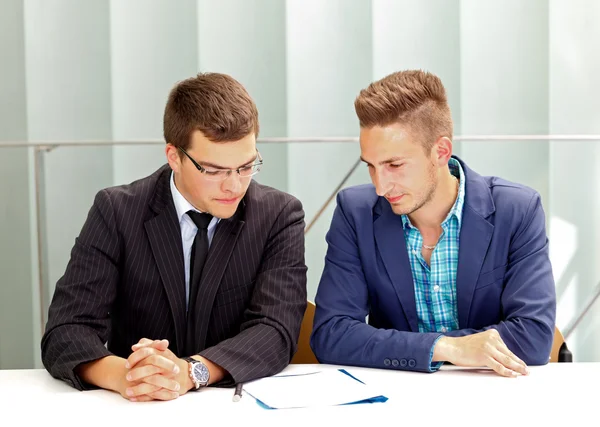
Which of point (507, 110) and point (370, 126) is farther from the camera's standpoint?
point (507, 110)

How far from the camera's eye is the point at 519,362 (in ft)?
5.74

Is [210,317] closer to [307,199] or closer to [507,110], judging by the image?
[307,199]

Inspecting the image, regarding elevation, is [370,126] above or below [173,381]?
above

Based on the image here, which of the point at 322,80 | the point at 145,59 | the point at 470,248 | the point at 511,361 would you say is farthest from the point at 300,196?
A: the point at 511,361

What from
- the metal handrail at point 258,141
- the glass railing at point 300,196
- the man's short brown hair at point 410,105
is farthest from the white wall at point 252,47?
the man's short brown hair at point 410,105

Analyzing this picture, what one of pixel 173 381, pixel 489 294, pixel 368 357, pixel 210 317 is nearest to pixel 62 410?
pixel 173 381

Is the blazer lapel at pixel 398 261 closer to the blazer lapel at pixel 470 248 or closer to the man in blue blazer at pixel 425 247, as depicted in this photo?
the man in blue blazer at pixel 425 247

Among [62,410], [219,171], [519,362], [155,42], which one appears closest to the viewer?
[62,410]

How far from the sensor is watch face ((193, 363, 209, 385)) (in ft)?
5.37

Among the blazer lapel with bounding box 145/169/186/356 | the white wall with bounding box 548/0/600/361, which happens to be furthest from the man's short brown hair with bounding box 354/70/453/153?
the white wall with bounding box 548/0/600/361

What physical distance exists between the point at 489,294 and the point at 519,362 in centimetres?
33

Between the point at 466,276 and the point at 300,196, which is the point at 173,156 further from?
the point at 300,196

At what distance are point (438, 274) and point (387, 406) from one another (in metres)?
0.65

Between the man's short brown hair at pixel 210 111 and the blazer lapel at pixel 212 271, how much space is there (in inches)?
9.5
